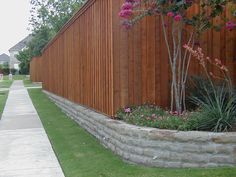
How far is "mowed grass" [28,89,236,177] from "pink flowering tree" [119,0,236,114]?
1.64 metres

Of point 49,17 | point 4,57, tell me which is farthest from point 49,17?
point 4,57

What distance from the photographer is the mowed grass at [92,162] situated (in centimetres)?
594

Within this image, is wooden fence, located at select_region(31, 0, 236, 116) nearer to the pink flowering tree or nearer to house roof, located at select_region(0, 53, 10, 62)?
the pink flowering tree

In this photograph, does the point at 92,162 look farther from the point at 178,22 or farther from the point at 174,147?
the point at 178,22

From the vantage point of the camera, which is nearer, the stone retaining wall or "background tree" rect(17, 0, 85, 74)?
the stone retaining wall

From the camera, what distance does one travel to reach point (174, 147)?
625cm

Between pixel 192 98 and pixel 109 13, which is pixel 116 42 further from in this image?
pixel 192 98

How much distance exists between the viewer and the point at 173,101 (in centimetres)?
815

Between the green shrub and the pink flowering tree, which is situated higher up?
the pink flowering tree

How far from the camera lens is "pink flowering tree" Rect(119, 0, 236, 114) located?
739 cm

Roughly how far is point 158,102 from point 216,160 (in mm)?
2500

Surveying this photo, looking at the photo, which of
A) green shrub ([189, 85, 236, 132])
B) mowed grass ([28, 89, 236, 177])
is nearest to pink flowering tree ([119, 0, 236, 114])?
green shrub ([189, 85, 236, 132])

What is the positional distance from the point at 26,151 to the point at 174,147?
3.21 meters

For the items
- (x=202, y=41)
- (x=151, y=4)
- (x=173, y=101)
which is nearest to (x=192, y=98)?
(x=173, y=101)
